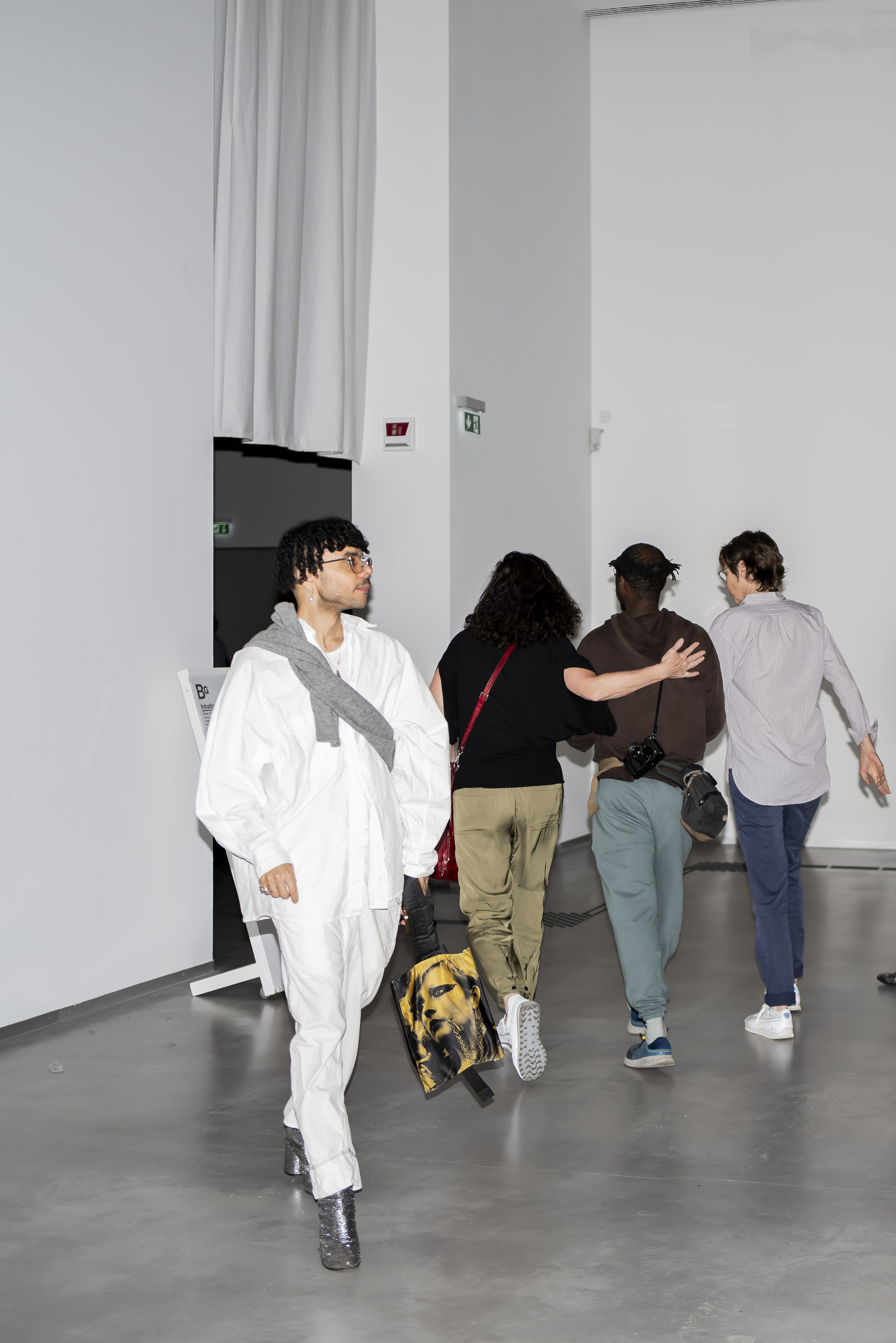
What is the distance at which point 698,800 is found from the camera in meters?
4.35

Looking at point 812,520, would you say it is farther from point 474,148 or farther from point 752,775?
point 752,775

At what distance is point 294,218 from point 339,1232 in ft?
16.3

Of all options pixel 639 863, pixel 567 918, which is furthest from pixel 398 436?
pixel 639 863

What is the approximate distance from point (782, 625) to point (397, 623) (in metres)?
3.15

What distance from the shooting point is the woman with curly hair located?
4.34 meters

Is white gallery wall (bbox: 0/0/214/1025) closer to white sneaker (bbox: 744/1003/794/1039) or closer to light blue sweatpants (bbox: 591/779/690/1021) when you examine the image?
light blue sweatpants (bbox: 591/779/690/1021)

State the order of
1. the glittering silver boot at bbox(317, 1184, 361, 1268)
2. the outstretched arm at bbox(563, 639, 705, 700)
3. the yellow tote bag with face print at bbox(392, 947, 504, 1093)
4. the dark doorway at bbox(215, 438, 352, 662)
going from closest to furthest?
the glittering silver boot at bbox(317, 1184, 361, 1268)
the yellow tote bag with face print at bbox(392, 947, 504, 1093)
the outstretched arm at bbox(563, 639, 705, 700)
the dark doorway at bbox(215, 438, 352, 662)

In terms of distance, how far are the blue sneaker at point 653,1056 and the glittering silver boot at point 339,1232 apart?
65.5 inches

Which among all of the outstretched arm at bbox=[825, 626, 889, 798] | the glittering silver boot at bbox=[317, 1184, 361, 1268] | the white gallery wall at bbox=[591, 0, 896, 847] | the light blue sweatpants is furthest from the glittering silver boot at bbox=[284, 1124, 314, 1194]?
the white gallery wall at bbox=[591, 0, 896, 847]

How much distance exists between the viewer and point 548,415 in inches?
357

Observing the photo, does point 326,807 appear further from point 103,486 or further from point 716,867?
point 716,867

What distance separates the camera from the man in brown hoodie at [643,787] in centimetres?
443

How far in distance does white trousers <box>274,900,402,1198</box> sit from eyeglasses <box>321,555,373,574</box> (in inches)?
31.8

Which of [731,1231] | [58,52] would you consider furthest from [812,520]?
[731,1231]
